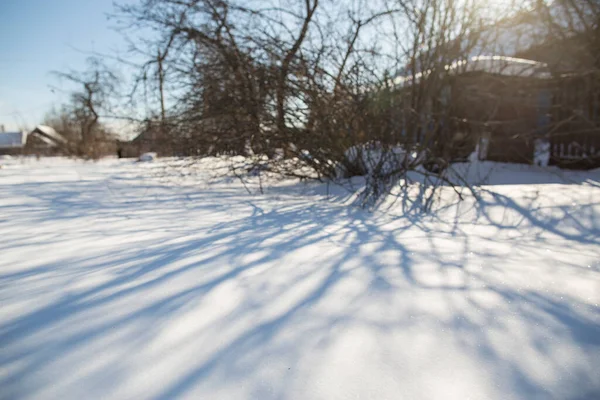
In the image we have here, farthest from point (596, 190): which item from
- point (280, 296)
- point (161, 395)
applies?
point (161, 395)

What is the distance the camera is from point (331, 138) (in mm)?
4527

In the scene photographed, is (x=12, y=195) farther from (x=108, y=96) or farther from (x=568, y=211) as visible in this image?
(x=568, y=211)

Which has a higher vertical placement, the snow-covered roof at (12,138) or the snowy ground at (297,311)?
the snow-covered roof at (12,138)

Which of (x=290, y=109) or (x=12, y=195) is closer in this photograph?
(x=12, y=195)

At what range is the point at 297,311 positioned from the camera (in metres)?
1.28

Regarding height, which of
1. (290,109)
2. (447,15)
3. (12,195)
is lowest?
(12,195)

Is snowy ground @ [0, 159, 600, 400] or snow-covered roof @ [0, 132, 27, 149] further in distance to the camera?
snow-covered roof @ [0, 132, 27, 149]

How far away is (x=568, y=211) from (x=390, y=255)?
2.07 m

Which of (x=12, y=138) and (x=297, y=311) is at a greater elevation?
(x=12, y=138)

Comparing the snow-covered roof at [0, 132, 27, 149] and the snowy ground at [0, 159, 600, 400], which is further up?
the snow-covered roof at [0, 132, 27, 149]

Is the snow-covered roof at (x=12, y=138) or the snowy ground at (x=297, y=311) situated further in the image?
the snow-covered roof at (x=12, y=138)

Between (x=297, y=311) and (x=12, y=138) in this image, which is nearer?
(x=297, y=311)

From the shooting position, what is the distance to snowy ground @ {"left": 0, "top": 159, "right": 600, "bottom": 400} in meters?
0.92

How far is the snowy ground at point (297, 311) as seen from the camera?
0.92 metres
